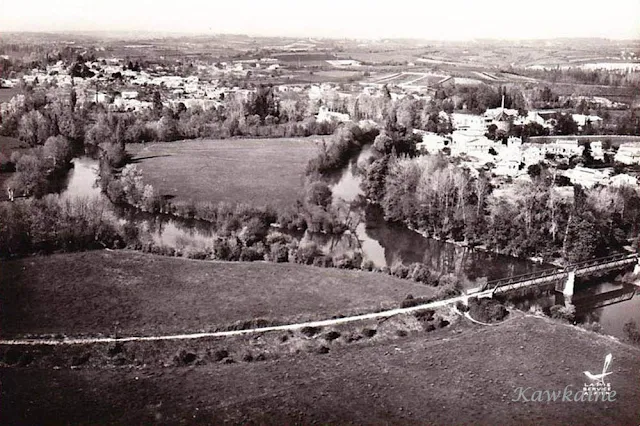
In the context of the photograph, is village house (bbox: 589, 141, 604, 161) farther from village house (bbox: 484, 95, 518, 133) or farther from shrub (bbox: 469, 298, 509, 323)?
shrub (bbox: 469, 298, 509, 323)

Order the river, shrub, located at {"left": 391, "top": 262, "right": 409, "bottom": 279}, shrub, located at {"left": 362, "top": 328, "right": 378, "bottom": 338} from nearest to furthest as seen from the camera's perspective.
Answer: shrub, located at {"left": 362, "top": 328, "right": 378, "bottom": 338} → the river → shrub, located at {"left": 391, "top": 262, "right": 409, "bottom": 279}

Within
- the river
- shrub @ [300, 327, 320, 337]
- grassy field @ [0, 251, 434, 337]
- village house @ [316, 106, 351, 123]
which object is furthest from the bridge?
village house @ [316, 106, 351, 123]

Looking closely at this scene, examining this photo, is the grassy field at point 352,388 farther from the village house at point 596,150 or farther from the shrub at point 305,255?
the village house at point 596,150

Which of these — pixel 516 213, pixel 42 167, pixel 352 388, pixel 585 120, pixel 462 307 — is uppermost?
pixel 585 120

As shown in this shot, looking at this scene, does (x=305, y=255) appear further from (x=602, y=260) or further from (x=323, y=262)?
(x=602, y=260)

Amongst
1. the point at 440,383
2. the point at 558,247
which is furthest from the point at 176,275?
the point at 558,247

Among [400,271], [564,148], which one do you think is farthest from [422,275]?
[564,148]
